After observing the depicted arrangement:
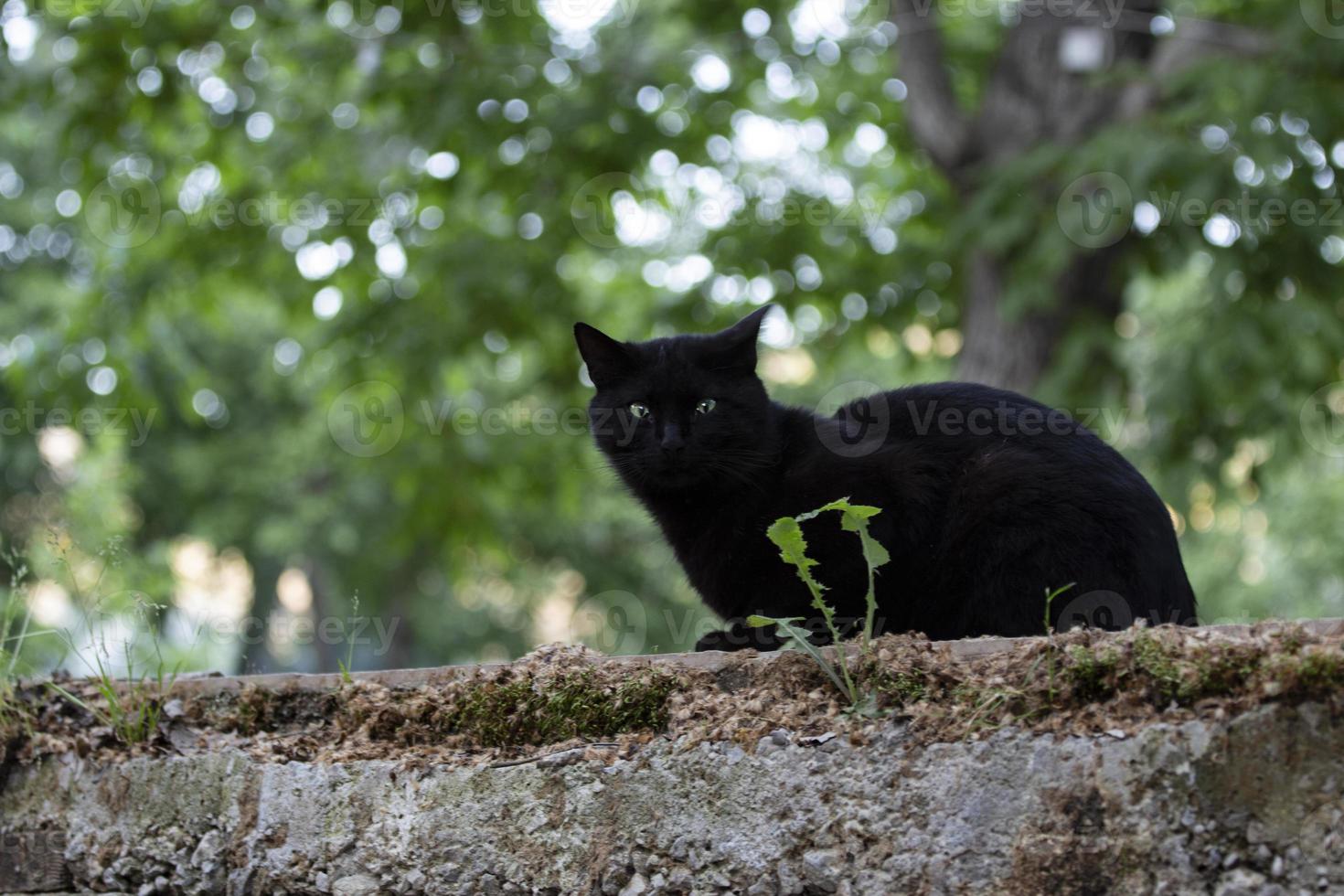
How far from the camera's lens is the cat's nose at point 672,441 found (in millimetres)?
3256

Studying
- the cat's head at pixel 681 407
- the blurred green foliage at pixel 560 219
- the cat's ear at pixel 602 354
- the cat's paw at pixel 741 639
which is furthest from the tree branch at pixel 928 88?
the cat's paw at pixel 741 639

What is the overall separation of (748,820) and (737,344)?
5.77 ft

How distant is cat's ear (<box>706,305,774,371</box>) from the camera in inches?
136

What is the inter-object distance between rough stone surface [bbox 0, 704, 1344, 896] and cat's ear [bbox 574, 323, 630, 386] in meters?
1.56

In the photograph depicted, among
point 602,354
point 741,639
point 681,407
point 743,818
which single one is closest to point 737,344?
point 681,407

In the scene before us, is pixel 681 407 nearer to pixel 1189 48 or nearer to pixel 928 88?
pixel 928 88

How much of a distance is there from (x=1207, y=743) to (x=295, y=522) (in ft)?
46.1

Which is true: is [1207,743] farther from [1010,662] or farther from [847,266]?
[847,266]

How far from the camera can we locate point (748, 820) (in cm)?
194

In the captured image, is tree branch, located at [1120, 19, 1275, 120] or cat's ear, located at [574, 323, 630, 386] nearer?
cat's ear, located at [574, 323, 630, 386]

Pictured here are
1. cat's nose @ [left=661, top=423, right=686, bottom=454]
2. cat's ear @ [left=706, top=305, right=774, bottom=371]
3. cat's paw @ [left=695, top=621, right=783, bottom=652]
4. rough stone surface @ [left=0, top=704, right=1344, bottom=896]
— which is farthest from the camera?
cat's ear @ [left=706, top=305, right=774, bottom=371]

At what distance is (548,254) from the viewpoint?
7555 mm

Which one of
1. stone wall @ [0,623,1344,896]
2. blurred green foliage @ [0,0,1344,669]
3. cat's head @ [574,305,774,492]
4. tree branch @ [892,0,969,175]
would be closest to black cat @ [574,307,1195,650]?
cat's head @ [574,305,774,492]

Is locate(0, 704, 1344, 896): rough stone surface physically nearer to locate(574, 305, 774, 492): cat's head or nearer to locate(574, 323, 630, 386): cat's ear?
locate(574, 305, 774, 492): cat's head
